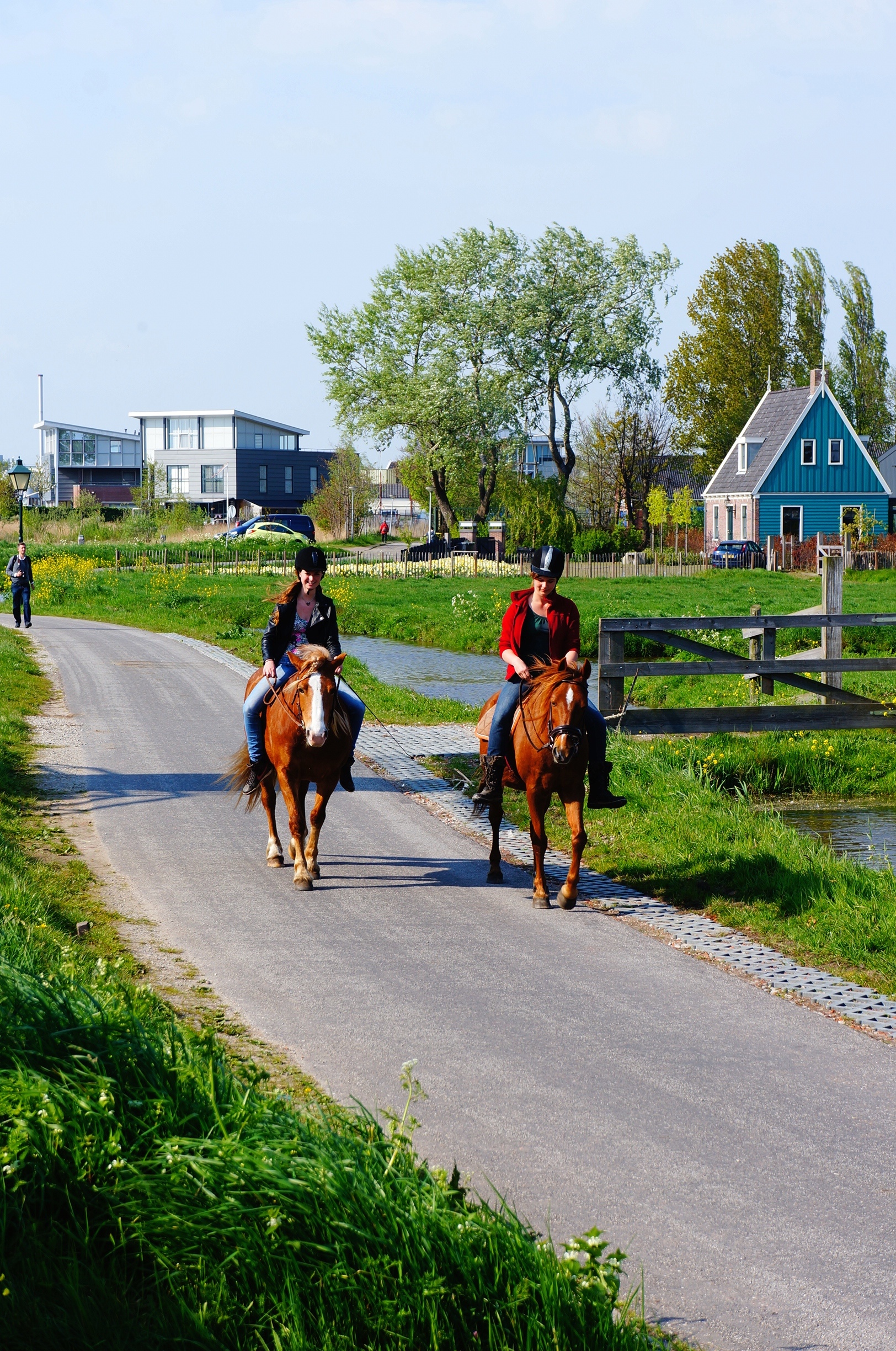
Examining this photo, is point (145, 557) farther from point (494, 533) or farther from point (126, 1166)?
point (126, 1166)

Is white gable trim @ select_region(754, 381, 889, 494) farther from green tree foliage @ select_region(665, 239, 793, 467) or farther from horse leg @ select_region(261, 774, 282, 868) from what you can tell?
horse leg @ select_region(261, 774, 282, 868)

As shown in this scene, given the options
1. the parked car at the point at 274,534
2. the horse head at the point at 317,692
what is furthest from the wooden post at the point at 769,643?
the parked car at the point at 274,534

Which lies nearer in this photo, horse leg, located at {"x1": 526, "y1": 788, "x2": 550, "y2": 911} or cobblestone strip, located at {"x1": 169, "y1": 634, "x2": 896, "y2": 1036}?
cobblestone strip, located at {"x1": 169, "y1": 634, "x2": 896, "y2": 1036}

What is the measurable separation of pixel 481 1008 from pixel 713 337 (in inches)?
3039

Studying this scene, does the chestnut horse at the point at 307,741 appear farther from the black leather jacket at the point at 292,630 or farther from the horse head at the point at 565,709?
the horse head at the point at 565,709

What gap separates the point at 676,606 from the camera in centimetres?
3462

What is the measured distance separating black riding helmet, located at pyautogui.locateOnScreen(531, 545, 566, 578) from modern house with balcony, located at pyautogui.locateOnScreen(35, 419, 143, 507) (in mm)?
104004


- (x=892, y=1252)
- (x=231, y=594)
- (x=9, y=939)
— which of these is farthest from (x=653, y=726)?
(x=231, y=594)

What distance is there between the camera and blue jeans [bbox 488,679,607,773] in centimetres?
892

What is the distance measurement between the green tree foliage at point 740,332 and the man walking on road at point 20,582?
55.8 metres

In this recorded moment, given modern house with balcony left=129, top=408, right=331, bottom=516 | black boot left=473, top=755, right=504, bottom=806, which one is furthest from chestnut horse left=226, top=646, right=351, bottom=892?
modern house with balcony left=129, top=408, right=331, bottom=516

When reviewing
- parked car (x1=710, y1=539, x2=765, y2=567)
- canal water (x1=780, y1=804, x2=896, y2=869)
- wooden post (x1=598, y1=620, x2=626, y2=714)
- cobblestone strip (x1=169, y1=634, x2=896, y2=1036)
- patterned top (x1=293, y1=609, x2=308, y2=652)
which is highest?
parked car (x1=710, y1=539, x2=765, y2=567)

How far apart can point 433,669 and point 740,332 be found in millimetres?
59626

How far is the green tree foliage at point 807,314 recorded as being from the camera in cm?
7850
